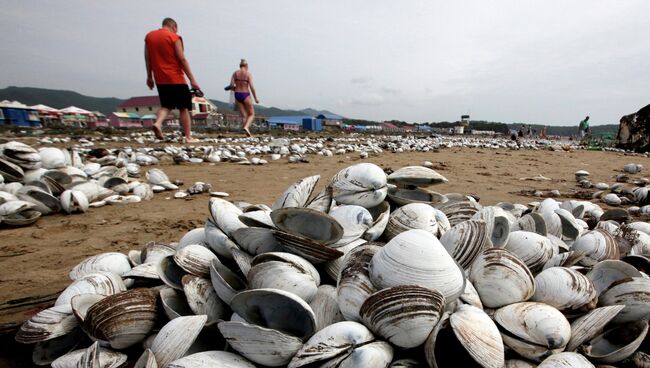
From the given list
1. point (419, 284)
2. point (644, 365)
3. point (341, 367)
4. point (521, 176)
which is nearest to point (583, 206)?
point (644, 365)

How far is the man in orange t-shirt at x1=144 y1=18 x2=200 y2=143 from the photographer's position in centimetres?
870

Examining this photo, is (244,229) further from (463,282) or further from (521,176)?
(521,176)

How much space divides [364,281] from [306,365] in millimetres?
457

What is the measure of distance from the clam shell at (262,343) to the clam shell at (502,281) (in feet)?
3.25

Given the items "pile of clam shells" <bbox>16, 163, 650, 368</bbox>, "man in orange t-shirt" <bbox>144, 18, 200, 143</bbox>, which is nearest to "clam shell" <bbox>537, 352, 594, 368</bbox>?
"pile of clam shells" <bbox>16, 163, 650, 368</bbox>

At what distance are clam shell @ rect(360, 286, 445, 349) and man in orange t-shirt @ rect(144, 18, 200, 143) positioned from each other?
9.43m

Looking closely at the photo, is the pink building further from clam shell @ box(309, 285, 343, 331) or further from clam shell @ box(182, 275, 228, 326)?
clam shell @ box(309, 285, 343, 331)

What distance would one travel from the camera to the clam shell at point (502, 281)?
5.42 ft

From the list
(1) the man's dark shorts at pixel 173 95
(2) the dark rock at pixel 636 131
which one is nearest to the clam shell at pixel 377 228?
(1) the man's dark shorts at pixel 173 95

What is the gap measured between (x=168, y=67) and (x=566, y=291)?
9.83 metres

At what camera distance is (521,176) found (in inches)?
302

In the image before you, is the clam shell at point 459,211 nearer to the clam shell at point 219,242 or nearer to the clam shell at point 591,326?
the clam shell at point 591,326

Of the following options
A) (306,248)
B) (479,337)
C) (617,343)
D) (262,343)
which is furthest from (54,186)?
(617,343)

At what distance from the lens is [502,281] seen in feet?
5.42
